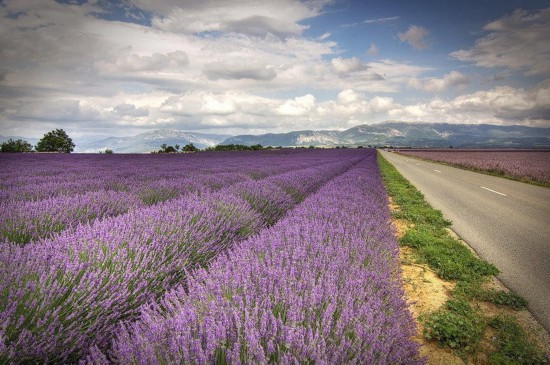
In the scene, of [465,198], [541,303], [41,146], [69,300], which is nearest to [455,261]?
[541,303]

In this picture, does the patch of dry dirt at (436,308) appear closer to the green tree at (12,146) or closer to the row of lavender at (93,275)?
the row of lavender at (93,275)

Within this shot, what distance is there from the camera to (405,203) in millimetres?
8266

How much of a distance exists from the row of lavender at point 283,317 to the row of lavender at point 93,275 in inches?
9.3

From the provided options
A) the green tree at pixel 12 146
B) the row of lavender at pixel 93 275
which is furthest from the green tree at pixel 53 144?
the row of lavender at pixel 93 275

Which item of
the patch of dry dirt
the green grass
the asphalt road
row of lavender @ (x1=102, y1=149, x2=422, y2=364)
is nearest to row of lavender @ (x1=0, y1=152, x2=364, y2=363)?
row of lavender @ (x1=102, y1=149, x2=422, y2=364)

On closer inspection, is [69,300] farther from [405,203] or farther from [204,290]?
[405,203]

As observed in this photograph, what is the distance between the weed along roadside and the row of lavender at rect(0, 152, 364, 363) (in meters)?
1.93

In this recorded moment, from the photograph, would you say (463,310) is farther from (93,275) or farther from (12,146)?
(12,146)

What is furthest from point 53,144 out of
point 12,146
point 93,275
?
point 93,275

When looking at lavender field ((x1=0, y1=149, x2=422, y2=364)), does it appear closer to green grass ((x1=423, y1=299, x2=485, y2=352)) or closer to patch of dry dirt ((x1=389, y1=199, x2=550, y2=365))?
patch of dry dirt ((x1=389, y1=199, x2=550, y2=365))

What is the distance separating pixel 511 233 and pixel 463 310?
359 cm

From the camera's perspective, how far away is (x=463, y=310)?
2883 millimetres

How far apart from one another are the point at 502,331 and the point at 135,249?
3096 millimetres

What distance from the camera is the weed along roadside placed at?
232 centimetres
